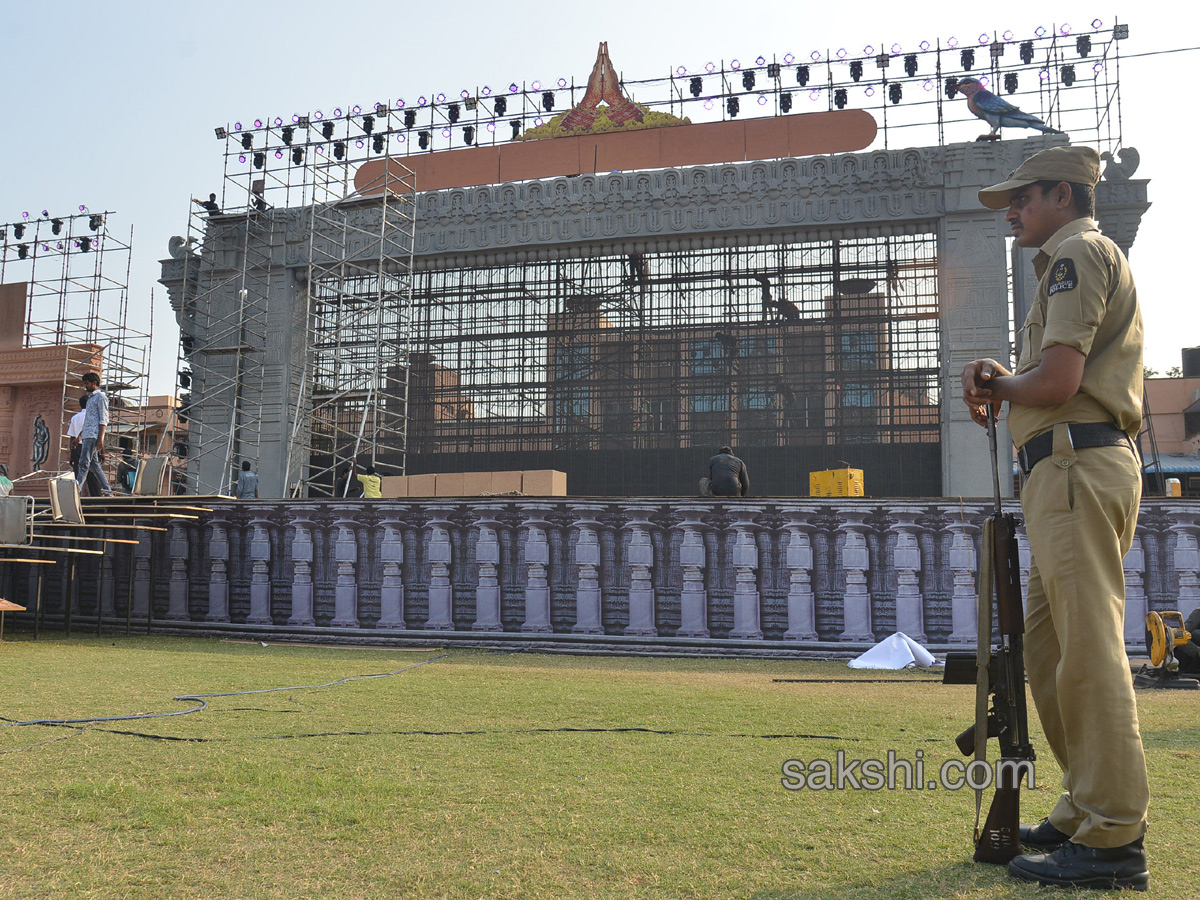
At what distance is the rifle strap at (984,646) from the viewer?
2.55 meters

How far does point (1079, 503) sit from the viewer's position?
2.52 metres

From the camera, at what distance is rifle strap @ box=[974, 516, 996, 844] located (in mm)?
2553

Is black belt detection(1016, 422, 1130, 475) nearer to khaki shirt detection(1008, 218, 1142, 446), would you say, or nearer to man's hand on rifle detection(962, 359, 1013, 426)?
khaki shirt detection(1008, 218, 1142, 446)

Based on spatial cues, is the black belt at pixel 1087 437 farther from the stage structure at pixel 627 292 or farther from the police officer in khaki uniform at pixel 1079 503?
the stage structure at pixel 627 292

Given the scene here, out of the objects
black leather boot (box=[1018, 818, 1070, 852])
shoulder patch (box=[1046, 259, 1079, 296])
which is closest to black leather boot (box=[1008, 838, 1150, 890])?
black leather boot (box=[1018, 818, 1070, 852])

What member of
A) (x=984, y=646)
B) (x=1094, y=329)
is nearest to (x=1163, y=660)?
(x=984, y=646)

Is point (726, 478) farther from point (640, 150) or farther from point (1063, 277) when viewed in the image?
point (640, 150)

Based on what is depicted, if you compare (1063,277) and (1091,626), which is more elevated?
(1063,277)

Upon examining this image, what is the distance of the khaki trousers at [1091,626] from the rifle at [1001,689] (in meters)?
0.09

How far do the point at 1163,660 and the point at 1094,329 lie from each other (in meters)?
5.53

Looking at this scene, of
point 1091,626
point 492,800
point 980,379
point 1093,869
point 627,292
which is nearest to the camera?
point 1093,869

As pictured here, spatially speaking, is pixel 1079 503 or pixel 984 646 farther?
pixel 984 646

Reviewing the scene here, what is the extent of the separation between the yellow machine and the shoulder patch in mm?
5463

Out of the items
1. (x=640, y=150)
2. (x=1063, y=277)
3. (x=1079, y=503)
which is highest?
(x=640, y=150)
